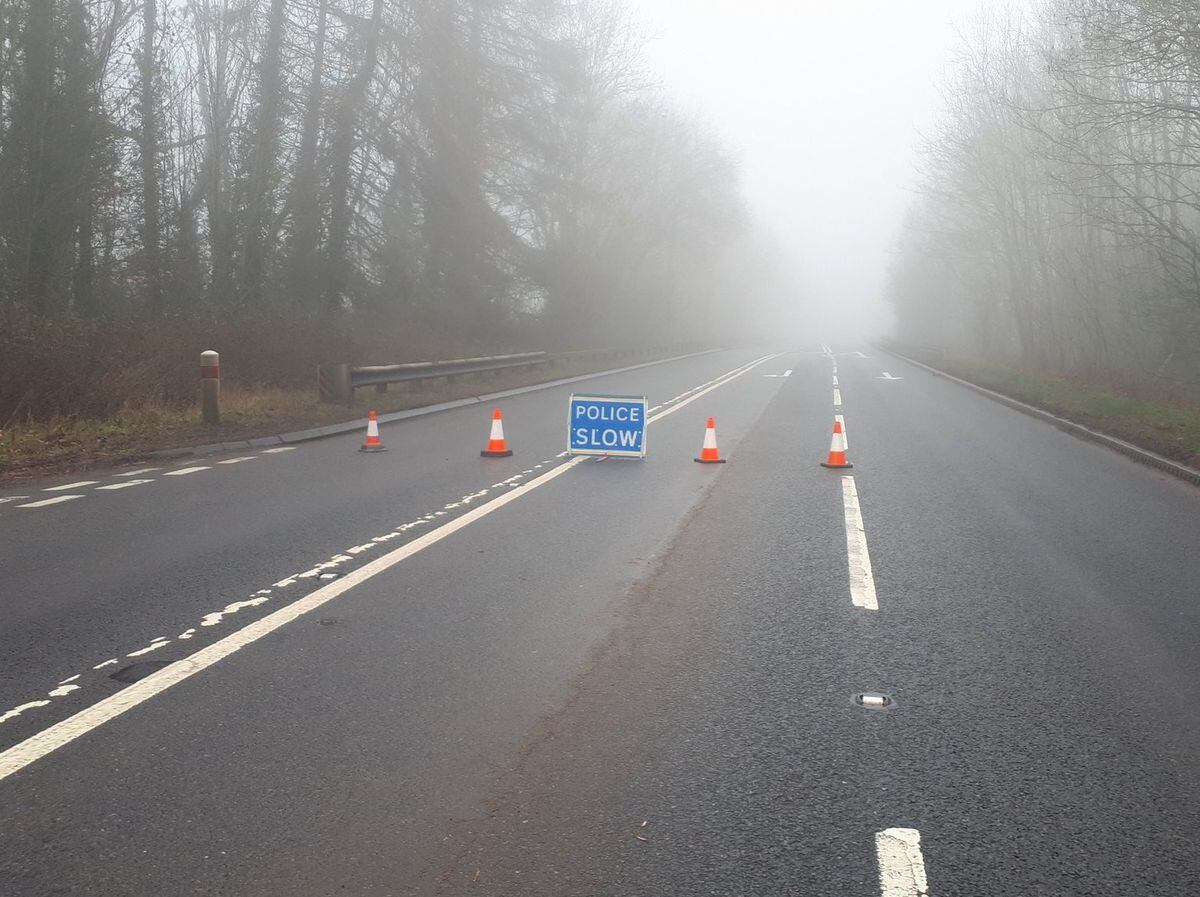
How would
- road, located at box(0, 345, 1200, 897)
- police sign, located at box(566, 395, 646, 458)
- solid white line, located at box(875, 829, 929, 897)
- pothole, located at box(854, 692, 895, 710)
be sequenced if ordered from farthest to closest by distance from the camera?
police sign, located at box(566, 395, 646, 458) < pothole, located at box(854, 692, 895, 710) < road, located at box(0, 345, 1200, 897) < solid white line, located at box(875, 829, 929, 897)

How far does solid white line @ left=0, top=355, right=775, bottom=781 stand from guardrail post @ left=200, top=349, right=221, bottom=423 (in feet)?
25.6

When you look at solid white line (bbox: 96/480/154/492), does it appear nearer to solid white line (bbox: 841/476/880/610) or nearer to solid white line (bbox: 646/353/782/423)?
solid white line (bbox: 841/476/880/610)

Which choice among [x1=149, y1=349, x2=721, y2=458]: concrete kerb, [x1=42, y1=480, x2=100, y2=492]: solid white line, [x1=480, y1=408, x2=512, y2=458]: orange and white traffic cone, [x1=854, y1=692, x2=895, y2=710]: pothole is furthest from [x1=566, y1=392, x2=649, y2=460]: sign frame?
[x1=854, y1=692, x2=895, y2=710]: pothole

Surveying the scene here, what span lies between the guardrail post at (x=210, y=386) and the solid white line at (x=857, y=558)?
948cm

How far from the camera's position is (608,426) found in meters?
12.7

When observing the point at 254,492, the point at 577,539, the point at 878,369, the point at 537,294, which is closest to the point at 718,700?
the point at 577,539

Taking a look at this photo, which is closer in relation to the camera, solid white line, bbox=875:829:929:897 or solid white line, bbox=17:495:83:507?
solid white line, bbox=875:829:929:897

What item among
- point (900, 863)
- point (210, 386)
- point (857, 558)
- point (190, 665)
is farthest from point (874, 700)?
point (210, 386)

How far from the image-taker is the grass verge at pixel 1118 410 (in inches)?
558

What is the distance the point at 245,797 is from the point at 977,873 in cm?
247

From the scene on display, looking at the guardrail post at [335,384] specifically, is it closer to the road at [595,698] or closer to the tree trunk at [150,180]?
the tree trunk at [150,180]

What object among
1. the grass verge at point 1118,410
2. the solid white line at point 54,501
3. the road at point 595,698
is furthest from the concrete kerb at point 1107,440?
the solid white line at point 54,501

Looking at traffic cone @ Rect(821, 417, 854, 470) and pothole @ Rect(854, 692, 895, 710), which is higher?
traffic cone @ Rect(821, 417, 854, 470)

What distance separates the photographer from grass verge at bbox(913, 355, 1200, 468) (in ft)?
46.5
